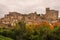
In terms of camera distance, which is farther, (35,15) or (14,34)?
(35,15)

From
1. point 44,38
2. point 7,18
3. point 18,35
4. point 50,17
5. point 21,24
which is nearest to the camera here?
point 44,38

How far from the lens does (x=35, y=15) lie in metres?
100

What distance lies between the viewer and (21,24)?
41.4m

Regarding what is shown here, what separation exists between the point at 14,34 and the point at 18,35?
661 millimetres

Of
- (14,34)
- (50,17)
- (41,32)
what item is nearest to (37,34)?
(41,32)

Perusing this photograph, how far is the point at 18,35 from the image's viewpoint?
37.8 meters

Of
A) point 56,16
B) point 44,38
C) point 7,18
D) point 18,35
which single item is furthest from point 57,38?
point 56,16

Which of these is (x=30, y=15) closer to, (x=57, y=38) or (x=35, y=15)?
(x=35, y=15)

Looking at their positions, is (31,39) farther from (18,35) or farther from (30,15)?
(30,15)

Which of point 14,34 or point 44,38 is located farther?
point 14,34

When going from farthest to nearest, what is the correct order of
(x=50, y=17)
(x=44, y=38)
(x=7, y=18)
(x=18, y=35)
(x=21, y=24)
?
1. (x=50, y=17)
2. (x=7, y=18)
3. (x=21, y=24)
4. (x=18, y=35)
5. (x=44, y=38)

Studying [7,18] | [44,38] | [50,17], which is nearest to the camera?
[44,38]

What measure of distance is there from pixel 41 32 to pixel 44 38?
1782mm

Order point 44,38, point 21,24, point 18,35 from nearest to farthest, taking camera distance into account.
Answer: point 44,38 < point 18,35 < point 21,24
